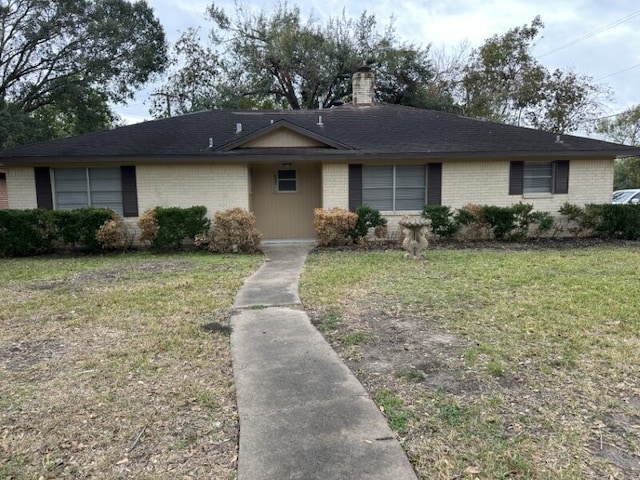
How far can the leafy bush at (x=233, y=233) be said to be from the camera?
420 inches

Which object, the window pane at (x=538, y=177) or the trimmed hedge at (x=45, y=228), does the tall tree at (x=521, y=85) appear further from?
the trimmed hedge at (x=45, y=228)

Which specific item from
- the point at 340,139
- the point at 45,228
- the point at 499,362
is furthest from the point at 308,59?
the point at 499,362

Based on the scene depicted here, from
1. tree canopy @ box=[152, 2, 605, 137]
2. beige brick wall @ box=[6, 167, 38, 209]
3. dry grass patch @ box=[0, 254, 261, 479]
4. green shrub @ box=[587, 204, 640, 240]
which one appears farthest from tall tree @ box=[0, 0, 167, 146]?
green shrub @ box=[587, 204, 640, 240]

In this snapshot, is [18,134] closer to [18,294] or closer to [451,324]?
[18,294]

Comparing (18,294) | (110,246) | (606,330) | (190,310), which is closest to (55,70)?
(110,246)

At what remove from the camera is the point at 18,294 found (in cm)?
662

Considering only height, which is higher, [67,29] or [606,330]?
[67,29]

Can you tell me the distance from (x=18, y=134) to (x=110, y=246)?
441 inches

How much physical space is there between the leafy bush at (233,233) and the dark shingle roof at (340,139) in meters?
1.72

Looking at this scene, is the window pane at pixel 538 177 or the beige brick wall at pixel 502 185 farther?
the window pane at pixel 538 177

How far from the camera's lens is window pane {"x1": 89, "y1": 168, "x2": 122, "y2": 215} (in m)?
11.7

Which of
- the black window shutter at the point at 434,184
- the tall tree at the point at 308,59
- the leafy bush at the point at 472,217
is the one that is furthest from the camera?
the tall tree at the point at 308,59

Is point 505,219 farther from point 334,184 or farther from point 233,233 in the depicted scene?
point 233,233

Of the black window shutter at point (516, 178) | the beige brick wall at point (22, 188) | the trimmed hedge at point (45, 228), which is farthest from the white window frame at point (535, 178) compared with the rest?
the beige brick wall at point (22, 188)
